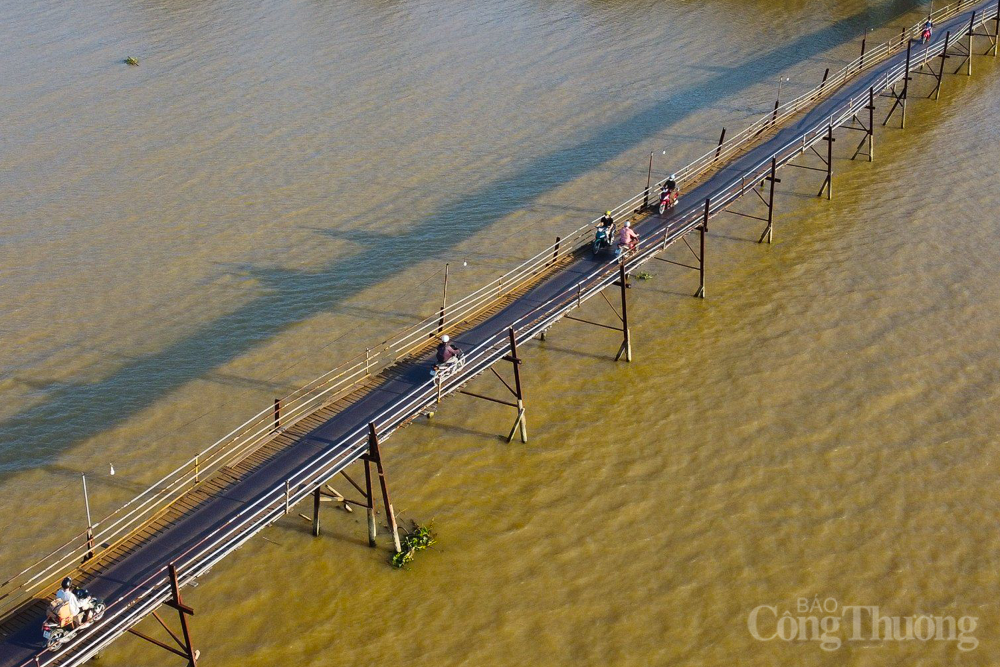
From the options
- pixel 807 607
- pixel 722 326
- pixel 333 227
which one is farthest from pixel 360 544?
pixel 333 227

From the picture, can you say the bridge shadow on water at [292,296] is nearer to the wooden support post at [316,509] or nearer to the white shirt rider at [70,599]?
the wooden support post at [316,509]

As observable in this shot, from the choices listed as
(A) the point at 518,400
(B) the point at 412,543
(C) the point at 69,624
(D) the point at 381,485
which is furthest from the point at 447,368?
(C) the point at 69,624

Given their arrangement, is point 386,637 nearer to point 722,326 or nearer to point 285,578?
point 285,578

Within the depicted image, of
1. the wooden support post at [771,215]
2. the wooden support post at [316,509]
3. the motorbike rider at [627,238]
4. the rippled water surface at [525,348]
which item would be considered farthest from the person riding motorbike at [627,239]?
the wooden support post at [316,509]

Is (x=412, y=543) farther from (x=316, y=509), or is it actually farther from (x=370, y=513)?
(x=316, y=509)

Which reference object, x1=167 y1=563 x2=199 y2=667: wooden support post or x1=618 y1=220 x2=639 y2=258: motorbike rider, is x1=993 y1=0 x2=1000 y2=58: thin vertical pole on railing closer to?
x1=618 y1=220 x2=639 y2=258: motorbike rider

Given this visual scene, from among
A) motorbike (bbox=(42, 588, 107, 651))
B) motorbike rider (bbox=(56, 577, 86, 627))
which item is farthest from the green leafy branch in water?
motorbike rider (bbox=(56, 577, 86, 627))
